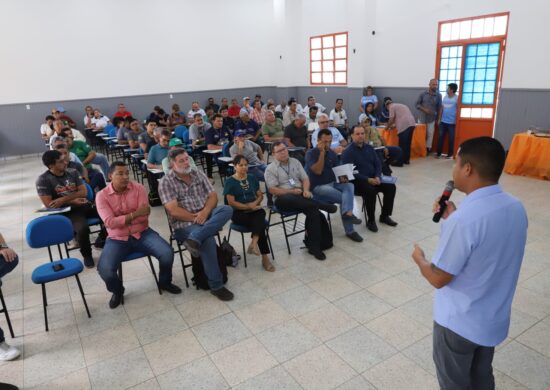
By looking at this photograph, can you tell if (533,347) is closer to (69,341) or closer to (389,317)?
(389,317)

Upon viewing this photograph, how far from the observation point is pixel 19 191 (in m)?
7.10

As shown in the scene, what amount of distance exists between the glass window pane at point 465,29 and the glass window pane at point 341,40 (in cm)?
368

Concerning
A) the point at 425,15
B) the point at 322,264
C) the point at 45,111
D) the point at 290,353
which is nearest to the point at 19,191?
the point at 45,111

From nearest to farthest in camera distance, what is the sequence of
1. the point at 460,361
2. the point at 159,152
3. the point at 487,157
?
the point at 487,157
the point at 460,361
the point at 159,152

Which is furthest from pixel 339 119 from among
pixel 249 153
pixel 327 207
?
pixel 327 207

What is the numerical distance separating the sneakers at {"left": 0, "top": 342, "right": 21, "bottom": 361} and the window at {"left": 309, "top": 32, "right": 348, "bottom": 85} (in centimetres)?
1007

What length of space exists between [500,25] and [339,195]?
5.45m

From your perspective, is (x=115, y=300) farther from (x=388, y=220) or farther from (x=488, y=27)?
(x=488, y=27)

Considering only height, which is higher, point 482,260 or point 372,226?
point 482,260

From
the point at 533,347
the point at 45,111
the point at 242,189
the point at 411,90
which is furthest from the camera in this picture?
the point at 45,111

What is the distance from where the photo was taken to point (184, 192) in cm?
344

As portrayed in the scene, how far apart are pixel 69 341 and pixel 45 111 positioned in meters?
9.48

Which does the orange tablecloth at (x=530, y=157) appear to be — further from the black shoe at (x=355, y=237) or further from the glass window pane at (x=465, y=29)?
the black shoe at (x=355, y=237)

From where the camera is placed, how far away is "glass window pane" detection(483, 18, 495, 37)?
23.5ft
